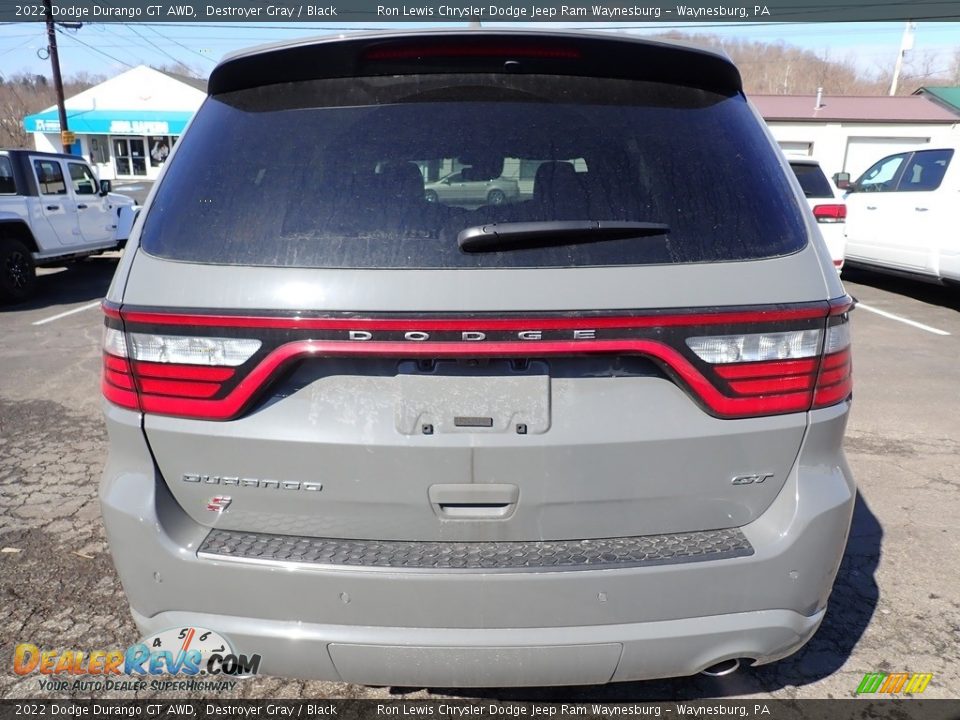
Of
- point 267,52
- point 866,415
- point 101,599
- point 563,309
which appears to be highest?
point 267,52

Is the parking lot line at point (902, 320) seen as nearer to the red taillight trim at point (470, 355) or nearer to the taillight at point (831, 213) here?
the taillight at point (831, 213)

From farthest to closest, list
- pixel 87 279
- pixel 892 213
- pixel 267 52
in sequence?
pixel 87 279
pixel 892 213
pixel 267 52

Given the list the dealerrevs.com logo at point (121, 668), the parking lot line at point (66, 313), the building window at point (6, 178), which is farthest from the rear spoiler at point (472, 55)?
the building window at point (6, 178)

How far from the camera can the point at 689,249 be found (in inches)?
61.7

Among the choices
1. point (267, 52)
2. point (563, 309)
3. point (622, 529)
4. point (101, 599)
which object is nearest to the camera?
point (563, 309)

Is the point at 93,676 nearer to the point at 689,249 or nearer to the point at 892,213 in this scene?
the point at 689,249

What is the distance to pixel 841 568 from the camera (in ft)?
9.37

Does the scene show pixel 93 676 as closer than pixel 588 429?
No

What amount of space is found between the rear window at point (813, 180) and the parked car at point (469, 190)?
8.02 meters

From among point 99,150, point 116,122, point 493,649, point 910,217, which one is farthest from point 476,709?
point 99,150

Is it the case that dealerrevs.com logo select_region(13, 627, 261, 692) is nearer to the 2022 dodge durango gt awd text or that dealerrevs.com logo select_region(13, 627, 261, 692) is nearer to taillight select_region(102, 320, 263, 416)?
the 2022 dodge durango gt awd text

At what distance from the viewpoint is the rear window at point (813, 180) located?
8367mm
